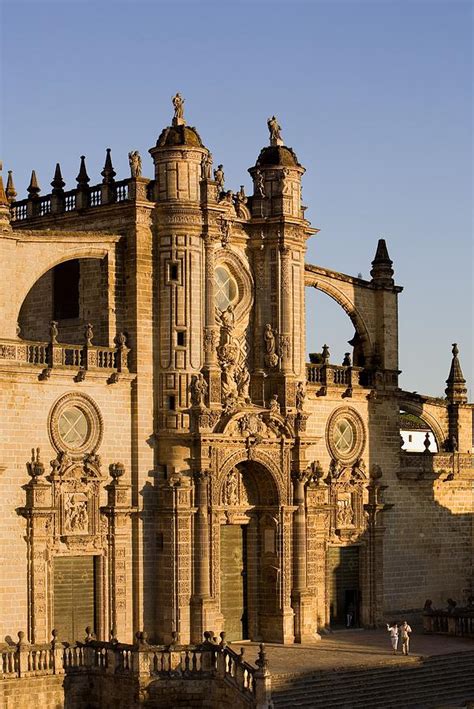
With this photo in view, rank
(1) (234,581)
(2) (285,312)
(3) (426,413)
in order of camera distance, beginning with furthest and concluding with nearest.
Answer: (3) (426,413)
(2) (285,312)
(1) (234,581)

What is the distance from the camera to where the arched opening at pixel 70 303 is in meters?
49.7

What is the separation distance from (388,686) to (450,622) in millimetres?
8611

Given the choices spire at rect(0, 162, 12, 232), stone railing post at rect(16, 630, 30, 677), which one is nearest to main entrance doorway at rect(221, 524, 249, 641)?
stone railing post at rect(16, 630, 30, 677)

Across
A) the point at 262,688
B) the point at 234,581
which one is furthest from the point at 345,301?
the point at 262,688

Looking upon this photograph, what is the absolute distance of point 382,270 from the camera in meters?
58.9

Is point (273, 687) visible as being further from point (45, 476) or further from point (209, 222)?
point (209, 222)

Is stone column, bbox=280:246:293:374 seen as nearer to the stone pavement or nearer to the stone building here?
the stone building

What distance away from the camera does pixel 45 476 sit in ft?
152

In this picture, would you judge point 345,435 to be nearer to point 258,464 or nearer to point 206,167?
point 258,464

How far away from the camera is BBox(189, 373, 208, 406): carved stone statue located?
163 ft

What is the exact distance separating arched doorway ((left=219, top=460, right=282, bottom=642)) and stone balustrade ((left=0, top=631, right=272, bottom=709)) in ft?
22.1

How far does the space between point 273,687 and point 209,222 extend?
13.9 m

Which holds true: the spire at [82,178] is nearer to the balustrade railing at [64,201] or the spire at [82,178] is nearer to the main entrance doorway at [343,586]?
the balustrade railing at [64,201]

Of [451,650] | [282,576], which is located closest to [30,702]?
[282,576]
